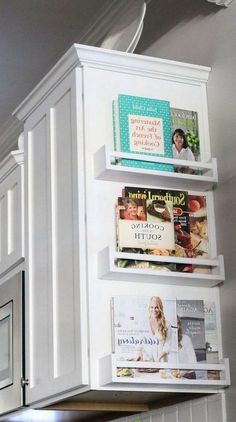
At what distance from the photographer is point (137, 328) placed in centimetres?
219

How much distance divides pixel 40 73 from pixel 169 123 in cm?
131

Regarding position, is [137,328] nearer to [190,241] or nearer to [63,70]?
[190,241]

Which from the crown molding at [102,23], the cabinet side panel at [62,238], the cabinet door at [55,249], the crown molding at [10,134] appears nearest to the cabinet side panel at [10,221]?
the cabinet door at [55,249]

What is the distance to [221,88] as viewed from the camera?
8.09 ft

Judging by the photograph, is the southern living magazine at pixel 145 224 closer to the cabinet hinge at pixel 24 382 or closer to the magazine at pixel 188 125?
the magazine at pixel 188 125

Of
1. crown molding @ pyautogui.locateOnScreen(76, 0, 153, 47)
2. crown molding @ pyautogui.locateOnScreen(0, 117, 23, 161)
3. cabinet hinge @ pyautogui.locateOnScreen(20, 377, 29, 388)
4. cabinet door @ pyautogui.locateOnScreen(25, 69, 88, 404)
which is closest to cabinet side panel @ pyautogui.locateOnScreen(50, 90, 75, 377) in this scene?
cabinet door @ pyautogui.locateOnScreen(25, 69, 88, 404)

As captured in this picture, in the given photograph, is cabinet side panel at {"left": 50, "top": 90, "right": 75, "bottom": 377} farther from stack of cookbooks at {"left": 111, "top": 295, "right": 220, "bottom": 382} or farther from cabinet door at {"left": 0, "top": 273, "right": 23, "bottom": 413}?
cabinet door at {"left": 0, "top": 273, "right": 23, "bottom": 413}

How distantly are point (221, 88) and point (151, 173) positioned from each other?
386 mm

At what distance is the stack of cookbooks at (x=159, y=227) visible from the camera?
225cm

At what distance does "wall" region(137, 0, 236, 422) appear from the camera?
90.5 inches

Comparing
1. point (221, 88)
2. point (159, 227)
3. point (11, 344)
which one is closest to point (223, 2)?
point (221, 88)

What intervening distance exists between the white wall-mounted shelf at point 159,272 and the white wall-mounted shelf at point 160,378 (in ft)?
0.75

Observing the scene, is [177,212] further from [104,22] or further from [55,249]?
[104,22]

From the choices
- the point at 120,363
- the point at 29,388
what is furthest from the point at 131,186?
the point at 29,388
